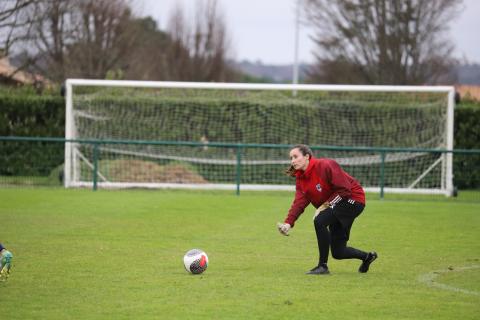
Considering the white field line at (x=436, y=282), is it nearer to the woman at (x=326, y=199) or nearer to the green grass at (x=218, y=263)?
the green grass at (x=218, y=263)

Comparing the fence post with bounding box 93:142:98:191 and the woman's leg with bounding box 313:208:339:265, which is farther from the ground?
the woman's leg with bounding box 313:208:339:265

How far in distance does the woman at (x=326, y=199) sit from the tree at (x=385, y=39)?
25.3m

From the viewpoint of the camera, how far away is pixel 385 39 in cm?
3475

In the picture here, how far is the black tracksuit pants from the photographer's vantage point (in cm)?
994

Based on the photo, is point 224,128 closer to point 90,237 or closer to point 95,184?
point 95,184

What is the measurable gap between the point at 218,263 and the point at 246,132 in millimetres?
15401

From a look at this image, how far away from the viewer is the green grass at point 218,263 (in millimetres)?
8047

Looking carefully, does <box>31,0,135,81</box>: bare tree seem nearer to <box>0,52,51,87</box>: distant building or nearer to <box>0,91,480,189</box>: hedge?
<box>0,52,51,87</box>: distant building

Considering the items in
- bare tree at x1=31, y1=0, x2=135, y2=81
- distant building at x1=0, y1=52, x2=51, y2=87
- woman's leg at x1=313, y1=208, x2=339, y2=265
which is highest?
bare tree at x1=31, y1=0, x2=135, y2=81

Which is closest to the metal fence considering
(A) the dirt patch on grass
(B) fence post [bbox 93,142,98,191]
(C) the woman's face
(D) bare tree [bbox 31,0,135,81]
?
(A) the dirt patch on grass

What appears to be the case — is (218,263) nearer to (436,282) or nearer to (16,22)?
(436,282)

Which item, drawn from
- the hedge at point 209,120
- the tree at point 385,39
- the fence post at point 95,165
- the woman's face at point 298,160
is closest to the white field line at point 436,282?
A: the woman's face at point 298,160

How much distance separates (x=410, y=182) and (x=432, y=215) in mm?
6332

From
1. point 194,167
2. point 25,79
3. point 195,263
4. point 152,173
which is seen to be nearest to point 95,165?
point 152,173
